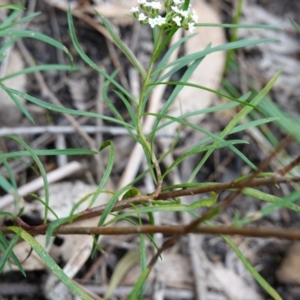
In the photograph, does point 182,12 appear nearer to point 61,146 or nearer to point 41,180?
point 41,180

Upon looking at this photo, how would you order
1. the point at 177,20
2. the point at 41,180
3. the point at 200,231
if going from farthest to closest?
the point at 41,180
the point at 177,20
the point at 200,231

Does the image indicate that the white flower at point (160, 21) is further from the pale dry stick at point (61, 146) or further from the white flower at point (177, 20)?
the pale dry stick at point (61, 146)

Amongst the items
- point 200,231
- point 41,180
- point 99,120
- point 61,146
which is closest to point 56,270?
point 200,231

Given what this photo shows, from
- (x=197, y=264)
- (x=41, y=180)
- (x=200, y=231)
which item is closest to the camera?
(x=200, y=231)

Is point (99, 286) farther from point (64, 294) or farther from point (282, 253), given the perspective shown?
point (282, 253)

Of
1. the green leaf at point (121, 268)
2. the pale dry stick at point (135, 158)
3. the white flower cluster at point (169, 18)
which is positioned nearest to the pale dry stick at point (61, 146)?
the pale dry stick at point (135, 158)

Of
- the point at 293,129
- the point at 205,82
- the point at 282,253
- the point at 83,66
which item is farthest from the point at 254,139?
the point at 293,129

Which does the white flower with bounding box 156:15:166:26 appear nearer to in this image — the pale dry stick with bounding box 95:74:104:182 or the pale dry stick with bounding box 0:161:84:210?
the pale dry stick with bounding box 0:161:84:210

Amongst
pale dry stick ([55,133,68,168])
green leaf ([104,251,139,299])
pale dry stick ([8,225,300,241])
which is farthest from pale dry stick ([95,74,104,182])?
pale dry stick ([8,225,300,241])
